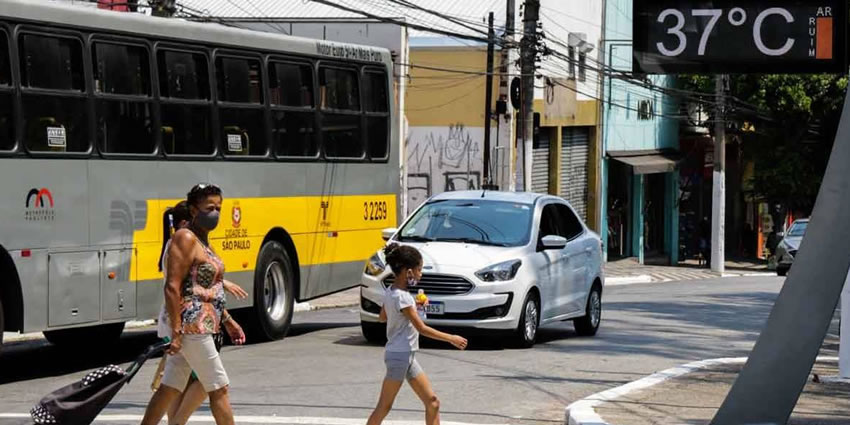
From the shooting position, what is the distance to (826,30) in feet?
42.2

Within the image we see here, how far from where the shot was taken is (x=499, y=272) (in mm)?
16625

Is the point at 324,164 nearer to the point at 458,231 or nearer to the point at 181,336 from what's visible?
the point at 458,231

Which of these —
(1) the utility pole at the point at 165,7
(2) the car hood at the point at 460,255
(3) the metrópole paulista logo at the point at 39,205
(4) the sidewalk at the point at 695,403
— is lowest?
(4) the sidewalk at the point at 695,403

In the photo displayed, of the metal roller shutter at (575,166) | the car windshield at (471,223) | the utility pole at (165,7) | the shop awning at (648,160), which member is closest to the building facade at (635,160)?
the shop awning at (648,160)

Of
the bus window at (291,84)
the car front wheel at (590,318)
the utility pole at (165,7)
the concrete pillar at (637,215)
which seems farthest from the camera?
the concrete pillar at (637,215)

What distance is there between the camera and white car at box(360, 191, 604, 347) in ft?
54.0

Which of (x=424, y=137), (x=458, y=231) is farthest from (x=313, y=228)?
(x=424, y=137)

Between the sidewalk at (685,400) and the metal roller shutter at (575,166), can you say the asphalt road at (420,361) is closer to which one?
the sidewalk at (685,400)

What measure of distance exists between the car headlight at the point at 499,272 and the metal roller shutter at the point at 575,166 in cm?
2888

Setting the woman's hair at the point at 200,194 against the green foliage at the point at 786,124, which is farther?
the green foliage at the point at 786,124

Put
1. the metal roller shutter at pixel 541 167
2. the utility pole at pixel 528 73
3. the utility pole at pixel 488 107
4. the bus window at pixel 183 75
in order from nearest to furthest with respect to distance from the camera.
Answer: the bus window at pixel 183 75
the utility pole at pixel 528 73
the utility pole at pixel 488 107
the metal roller shutter at pixel 541 167

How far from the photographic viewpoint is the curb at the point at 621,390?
36.0 ft

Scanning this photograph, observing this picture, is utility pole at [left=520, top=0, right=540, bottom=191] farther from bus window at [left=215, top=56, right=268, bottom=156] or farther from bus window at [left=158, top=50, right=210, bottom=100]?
bus window at [left=158, top=50, right=210, bottom=100]

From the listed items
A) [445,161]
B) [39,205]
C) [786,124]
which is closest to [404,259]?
[39,205]
